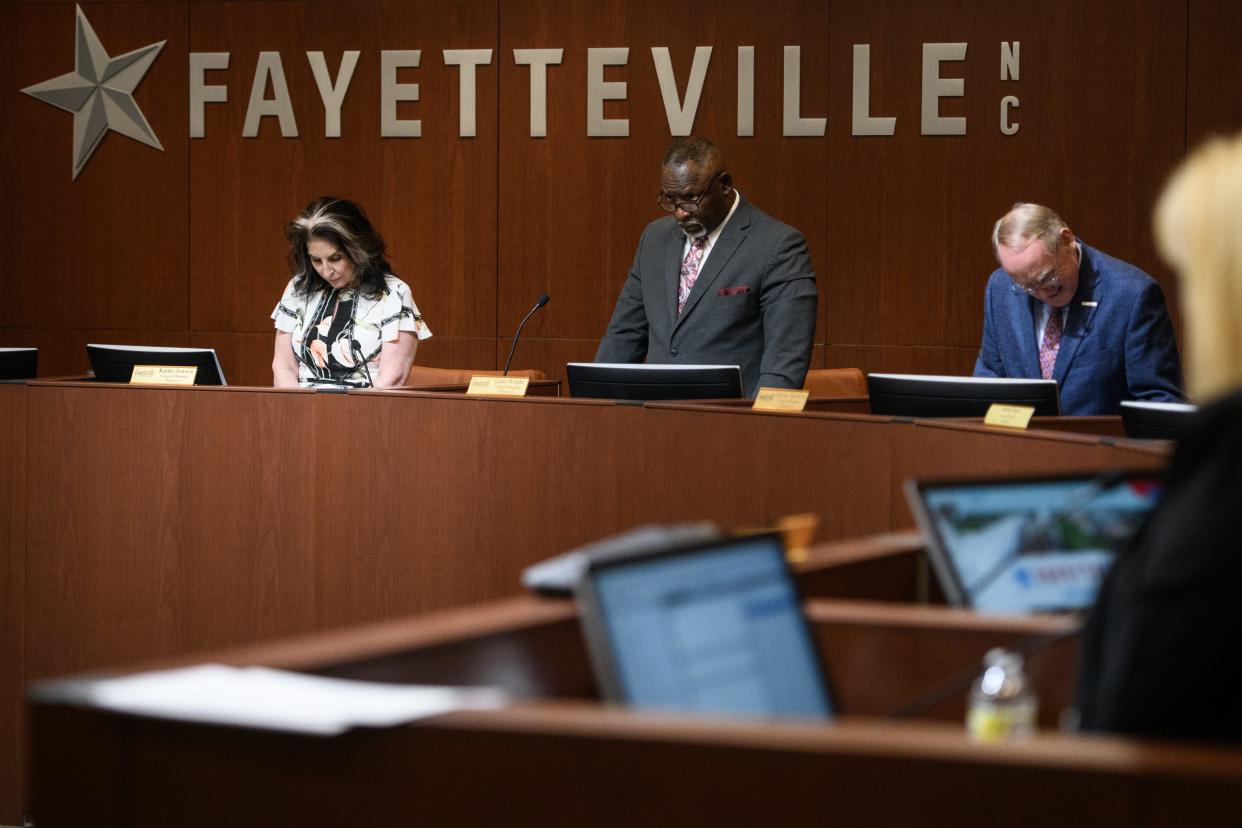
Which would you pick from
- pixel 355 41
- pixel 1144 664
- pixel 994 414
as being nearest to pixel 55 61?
pixel 355 41

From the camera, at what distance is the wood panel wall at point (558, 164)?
618cm

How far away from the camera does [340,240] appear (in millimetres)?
4539

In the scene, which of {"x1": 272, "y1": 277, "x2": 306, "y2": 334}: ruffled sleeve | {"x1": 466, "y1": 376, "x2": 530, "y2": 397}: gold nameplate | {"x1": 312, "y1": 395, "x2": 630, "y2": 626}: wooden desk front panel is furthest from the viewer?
{"x1": 272, "y1": 277, "x2": 306, "y2": 334}: ruffled sleeve

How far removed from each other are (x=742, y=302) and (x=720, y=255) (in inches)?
6.5

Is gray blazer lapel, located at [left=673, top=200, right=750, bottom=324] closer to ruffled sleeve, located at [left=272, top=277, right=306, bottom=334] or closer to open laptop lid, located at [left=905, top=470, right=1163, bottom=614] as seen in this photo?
ruffled sleeve, located at [left=272, top=277, right=306, bottom=334]

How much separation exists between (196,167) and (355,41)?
3.07 ft

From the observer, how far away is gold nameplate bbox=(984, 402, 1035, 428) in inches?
110

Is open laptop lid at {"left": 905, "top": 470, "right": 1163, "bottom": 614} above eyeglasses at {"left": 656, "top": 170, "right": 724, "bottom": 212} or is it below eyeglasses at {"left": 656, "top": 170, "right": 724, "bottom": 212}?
below

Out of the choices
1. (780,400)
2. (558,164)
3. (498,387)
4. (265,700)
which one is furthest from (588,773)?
(558,164)

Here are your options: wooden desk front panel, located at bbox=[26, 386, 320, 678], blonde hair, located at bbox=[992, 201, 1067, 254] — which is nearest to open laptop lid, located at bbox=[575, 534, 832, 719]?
wooden desk front panel, located at bbox=[26, 386, 320, 678]

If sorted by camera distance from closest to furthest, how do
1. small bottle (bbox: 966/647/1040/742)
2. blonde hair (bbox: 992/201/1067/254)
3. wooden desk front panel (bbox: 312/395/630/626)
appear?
small bottle (bbox: 966/647/1040/742) < wooden desk front panel (bbox: 312/395/630/626) < blonde hair (bbox: 992/201/1067/254)

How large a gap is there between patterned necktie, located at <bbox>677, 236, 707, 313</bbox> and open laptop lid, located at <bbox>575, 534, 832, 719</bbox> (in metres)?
3.19

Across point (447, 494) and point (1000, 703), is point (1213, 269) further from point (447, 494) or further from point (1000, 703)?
point (447, 494)

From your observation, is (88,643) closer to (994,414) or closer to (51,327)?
(994,414)
